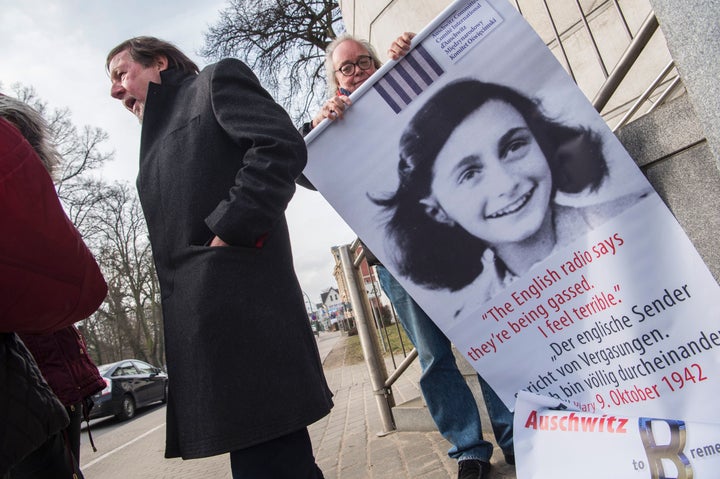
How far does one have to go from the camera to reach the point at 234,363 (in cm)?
153

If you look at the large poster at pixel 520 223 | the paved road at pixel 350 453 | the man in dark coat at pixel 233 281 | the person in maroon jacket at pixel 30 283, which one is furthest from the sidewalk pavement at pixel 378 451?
the person in maroon jacket at pixel 30 283

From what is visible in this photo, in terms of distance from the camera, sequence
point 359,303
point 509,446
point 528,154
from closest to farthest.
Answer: point 528,154, point 509,446, point 359,303

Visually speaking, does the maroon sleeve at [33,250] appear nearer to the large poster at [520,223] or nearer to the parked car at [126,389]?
the large poster at [520,223]

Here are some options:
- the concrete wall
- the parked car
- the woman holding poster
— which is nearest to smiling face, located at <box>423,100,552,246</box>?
the woman holding poster

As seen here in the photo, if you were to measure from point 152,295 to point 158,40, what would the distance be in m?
36.7

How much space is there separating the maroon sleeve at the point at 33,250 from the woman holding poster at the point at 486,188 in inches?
45.7

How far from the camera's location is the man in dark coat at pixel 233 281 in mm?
1505

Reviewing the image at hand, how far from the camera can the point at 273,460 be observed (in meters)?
1.51

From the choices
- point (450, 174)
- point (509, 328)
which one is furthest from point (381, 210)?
point (509, 328)

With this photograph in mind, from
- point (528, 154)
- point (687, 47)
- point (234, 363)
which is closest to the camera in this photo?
point (234, 363)

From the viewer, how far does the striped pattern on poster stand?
7.21 feet

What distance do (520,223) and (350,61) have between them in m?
1.23

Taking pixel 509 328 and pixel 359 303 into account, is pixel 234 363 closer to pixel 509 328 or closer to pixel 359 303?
pixel 509 328

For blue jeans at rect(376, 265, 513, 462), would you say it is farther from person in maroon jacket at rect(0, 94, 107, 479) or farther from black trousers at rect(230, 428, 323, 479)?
person in maroon jacket at rect(0, 94, 107, 479)
